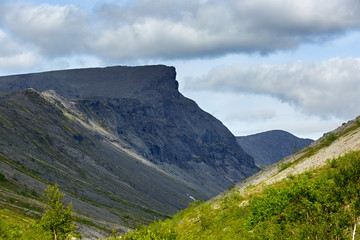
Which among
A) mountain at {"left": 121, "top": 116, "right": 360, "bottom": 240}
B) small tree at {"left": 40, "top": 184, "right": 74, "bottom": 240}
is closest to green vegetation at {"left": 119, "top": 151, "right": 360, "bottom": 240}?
mountain at {"left": 121, "top": 116, "right": 360, "bottom": 240}

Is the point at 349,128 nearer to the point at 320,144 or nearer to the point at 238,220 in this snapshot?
the point at 320,144

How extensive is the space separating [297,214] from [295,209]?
699mm

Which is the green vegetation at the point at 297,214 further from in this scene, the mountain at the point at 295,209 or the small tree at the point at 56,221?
the small tree at the point at 56,221

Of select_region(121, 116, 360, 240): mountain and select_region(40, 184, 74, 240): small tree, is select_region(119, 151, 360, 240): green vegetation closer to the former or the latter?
select_region(121, 116, 360, 240): mountain

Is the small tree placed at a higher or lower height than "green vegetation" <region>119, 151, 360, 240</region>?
higher

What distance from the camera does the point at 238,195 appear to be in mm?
56594

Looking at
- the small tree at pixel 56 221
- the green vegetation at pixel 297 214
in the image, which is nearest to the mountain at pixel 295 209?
the green vegetation at pixel 297 214

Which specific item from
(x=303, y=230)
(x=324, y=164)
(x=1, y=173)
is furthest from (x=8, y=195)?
(x=303, y=230)

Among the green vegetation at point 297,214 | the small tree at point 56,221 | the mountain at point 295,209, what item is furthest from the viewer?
the small tree at point 56,221

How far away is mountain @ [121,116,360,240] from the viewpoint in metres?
35.0

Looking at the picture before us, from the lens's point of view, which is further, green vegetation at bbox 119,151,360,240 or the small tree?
the small tree

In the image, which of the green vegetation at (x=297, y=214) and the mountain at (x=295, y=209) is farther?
the mountain at (x=295, y=209)

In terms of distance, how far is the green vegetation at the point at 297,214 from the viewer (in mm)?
34500

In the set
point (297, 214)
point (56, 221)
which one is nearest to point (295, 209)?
point (297, 214)
